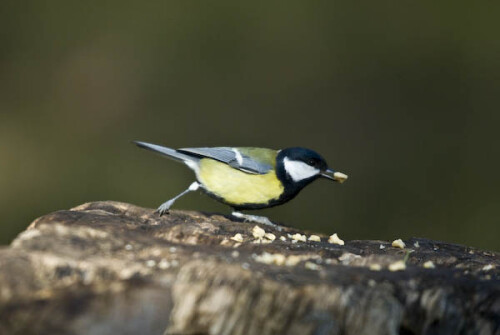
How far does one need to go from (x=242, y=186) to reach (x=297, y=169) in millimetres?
240

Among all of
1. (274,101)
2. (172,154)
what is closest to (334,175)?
(172,154)

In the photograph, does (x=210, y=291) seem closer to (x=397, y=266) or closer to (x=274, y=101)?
(x=397, y=266)

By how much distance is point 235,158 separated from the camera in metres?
2.72

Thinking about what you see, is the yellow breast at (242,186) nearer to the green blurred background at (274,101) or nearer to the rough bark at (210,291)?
the rough bark at (210,291)

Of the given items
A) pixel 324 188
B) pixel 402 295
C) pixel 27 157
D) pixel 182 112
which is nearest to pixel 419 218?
pixel 324 188

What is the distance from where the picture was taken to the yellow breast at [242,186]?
2.63 m

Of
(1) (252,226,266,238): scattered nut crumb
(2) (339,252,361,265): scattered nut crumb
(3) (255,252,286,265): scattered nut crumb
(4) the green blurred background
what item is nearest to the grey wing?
(1) (252,226,266,238): scattered nut crumb

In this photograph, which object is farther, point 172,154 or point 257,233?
point 172,154

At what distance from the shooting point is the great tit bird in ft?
8.65

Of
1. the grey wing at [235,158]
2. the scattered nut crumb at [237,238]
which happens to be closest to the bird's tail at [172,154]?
the grey wing at [235,158]

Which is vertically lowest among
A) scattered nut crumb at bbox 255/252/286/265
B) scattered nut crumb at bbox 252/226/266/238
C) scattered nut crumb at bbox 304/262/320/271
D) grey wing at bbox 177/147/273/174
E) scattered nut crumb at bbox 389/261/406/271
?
scattered nut crumb at bbox 252/226/266/238

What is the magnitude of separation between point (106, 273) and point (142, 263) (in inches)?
3.7

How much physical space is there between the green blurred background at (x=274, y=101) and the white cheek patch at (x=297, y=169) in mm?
1605

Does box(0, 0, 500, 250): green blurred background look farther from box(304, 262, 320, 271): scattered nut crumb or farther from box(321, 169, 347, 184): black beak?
box(304, 262, 320, 271): scattered nut crumb
